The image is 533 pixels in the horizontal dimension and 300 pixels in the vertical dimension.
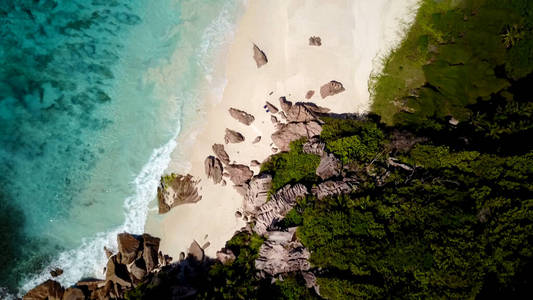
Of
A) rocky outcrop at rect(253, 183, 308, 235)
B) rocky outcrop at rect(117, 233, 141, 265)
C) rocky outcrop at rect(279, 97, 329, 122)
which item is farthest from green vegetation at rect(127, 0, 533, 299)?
rocky outcrop at rect(117, 233, 141, 265)

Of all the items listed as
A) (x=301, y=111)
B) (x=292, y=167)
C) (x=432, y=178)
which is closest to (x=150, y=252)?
(x=292, y=167)

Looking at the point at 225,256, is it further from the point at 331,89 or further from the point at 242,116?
the point at 331,89

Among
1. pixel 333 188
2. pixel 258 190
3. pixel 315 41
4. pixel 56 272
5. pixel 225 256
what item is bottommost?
pixel 225 256

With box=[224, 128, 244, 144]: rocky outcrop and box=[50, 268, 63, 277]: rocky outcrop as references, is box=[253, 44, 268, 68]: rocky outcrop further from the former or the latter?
box=[50, 268, 63, 277]: rocky outcrop

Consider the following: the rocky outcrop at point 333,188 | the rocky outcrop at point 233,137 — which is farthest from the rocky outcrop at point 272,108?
the rocky outcrop at point 333,188

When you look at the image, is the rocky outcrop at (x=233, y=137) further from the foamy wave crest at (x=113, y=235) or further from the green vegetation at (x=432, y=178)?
the foamy wave crest at (x=113, y=235)

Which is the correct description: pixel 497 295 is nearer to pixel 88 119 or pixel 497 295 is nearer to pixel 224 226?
pixel 224 226
